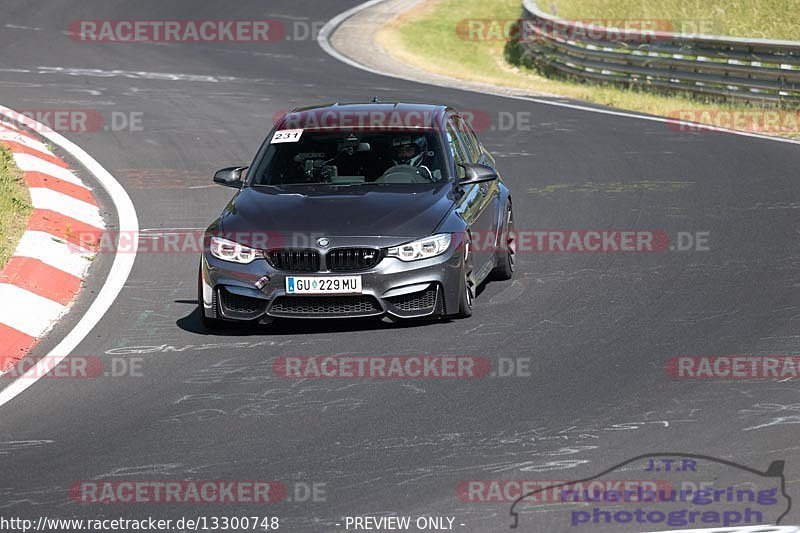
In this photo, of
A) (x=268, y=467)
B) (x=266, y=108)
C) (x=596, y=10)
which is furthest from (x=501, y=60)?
(x=268, y=467)

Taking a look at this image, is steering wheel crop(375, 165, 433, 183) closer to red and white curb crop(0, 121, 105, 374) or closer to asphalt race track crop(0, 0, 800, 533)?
asphalt race track crop(0, 0, 800, 533)

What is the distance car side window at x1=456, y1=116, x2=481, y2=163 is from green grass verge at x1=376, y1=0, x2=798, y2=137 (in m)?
8.45

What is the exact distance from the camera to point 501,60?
107 ft

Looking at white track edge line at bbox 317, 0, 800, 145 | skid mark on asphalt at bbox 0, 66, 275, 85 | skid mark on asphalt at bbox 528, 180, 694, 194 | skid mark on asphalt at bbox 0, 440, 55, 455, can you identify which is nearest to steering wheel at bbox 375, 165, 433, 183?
skid mark on asphalt at bbox 0, 440, 55, 455

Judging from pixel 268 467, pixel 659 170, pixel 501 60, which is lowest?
pixel 501 60

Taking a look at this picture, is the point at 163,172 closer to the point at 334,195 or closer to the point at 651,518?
the point at 334,195

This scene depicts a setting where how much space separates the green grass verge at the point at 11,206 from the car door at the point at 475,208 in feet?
12.3

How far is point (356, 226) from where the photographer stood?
9836mm

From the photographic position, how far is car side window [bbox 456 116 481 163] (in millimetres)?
11797

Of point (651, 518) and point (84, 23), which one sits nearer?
point (651, 518)

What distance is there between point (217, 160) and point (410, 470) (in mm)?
10557

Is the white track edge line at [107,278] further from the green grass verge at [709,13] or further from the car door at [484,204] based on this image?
the green grass verge at [709,13]

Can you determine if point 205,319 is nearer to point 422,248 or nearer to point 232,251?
point 232,251

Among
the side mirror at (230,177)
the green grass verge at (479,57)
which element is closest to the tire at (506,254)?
the side mirror at (230,177)
